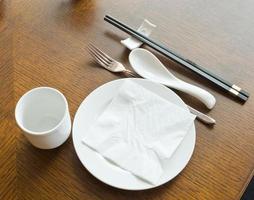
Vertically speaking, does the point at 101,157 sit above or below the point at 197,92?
below

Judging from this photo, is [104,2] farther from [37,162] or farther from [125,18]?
[37,162]

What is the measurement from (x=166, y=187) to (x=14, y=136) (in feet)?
0.89

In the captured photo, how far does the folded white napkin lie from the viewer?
1.61 feet

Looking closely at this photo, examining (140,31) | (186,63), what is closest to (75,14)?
(140,31)

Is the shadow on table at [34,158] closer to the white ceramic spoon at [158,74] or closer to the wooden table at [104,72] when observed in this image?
the wooden table at [104,72]

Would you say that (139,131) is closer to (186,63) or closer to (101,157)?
(101,157)

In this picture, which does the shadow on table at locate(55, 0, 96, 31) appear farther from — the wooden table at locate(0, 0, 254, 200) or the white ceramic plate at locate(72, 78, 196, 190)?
the white ceramic plate at locate(72, 78, 196, 190)

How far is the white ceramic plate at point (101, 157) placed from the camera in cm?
47

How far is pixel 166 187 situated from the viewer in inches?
19.1

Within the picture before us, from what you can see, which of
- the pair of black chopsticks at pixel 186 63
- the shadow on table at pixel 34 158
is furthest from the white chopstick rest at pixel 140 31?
the shadow on table at pixel 34 158

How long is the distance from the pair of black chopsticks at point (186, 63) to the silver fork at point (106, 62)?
8cm

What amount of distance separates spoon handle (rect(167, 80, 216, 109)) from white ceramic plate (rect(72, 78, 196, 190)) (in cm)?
3

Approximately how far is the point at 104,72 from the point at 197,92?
0.18 meters

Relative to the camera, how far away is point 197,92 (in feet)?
1.86
